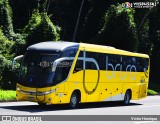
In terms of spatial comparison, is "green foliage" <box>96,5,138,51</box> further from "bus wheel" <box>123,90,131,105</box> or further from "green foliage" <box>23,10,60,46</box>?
"bus wheel" <box>123,90,131,105</box>

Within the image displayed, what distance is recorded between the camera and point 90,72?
23656 millimetres

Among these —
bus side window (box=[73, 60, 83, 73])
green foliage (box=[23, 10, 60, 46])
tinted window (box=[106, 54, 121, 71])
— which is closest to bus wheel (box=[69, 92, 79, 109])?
bus side window (box=[73, 60, 83, 73])

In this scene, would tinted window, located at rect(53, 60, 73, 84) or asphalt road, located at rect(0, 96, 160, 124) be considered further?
tinted window, located at rect(53, 60, 73, 84)

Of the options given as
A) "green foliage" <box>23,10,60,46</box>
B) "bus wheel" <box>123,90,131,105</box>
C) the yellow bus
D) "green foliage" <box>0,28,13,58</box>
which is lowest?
"bus wheel" <box>123,90,131,105</box>

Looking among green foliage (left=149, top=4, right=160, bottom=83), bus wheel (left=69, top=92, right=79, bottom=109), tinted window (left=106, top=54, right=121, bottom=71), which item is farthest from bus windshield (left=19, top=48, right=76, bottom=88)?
green foliage (left=149, top=4, right=160, bottom=83)

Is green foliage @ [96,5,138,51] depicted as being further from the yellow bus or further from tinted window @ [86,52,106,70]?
tinted window @ [86,52,106,70]

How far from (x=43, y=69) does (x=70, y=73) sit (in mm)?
1484

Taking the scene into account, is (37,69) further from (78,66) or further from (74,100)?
(74,100)

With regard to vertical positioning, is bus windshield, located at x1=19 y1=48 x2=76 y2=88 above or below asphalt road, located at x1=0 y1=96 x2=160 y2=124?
above

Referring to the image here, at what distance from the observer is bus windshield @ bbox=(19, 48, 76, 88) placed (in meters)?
20.9

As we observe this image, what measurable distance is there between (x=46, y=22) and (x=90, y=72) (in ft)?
46.4

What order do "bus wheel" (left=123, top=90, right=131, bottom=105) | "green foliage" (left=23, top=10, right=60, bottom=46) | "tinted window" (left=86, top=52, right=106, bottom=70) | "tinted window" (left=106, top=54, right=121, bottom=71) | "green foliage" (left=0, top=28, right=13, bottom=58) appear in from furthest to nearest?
"green foliage" (left=23, top=10, right=60, bottom=46) < "green foliage" (left=0, top=28, right=13, bottom=58) < "bus wheel" (left=123, top=90, right=131, bottom=105) < "tinted window" (left=106, top=54, right=121, bottom=71) < "tinted window" (left=86, top=52, right=106, bottom=70)

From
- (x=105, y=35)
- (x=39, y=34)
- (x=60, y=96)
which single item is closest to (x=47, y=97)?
(x=60, y=96)

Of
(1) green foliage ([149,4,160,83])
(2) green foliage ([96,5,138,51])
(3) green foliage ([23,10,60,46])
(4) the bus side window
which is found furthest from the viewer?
(1) green foliage ([149,4,160,83])
